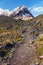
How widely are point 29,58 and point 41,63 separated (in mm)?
7809

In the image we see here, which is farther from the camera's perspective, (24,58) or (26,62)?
(24,58)

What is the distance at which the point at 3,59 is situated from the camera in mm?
64438

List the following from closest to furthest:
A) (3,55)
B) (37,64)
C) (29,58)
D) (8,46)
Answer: (37,64), (29,58), (3,55), (8,46)

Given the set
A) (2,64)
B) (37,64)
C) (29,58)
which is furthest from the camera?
(29,58)

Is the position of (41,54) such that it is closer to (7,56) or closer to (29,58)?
(29,58)

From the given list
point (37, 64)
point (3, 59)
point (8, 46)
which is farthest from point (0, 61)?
point (8, 46)

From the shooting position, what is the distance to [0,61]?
206 feet

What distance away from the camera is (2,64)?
2325 inches

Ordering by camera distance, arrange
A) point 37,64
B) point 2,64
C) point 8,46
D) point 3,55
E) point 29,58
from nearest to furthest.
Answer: point 37,64, point 2,64, point 29,58, point 3,55, point 8,46

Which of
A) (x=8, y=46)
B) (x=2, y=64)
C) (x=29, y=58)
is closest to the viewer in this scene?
(x=2, y=64)

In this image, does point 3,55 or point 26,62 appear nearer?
point 26,62

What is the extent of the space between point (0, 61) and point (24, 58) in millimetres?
7411

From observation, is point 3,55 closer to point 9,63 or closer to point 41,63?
point 9,63

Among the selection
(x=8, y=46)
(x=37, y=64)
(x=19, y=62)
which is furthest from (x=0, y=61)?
(x=8, y=46)
